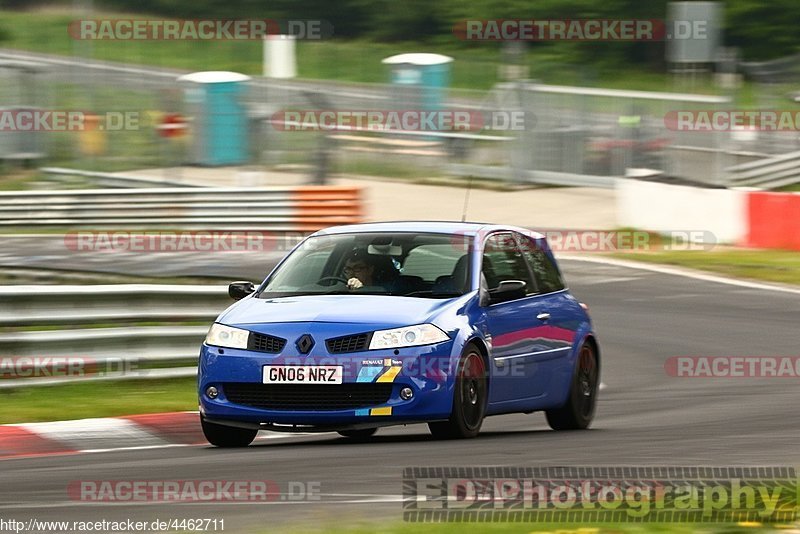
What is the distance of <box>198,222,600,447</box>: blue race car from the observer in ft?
Result: 29.3

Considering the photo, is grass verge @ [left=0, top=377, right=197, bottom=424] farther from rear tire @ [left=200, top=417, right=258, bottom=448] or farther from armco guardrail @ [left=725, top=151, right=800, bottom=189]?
armco guardrail @ [left=725, top=151, right=800, bottom=189]

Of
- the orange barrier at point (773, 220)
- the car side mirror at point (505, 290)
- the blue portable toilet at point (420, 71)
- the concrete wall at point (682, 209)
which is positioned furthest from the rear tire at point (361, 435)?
the blue portable toilet at point (420, 71)

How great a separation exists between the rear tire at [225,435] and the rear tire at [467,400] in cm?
116

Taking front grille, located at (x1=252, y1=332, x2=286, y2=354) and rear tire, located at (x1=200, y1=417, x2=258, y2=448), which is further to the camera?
rear tire, located at (x1=200, y1=417, x2=258, y2=448)

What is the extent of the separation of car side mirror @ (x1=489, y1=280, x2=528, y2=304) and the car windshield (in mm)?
206

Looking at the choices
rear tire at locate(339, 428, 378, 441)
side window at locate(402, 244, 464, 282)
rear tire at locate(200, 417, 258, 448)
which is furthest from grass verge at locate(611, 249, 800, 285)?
rear tire at locate(200, 417, 258, 448)

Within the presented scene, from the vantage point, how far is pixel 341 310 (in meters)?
9.21

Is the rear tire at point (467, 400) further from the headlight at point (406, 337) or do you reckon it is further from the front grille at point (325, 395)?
the front grille at point (325, 395)

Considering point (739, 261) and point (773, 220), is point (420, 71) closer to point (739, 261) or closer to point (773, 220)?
point (773, 220)

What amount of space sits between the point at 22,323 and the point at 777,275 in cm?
1208

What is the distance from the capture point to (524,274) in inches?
419

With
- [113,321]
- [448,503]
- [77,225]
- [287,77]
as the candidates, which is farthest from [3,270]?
[287,77]

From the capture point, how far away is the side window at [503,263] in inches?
400

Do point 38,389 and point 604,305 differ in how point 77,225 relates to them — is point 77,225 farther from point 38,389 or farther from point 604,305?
point 38,389
